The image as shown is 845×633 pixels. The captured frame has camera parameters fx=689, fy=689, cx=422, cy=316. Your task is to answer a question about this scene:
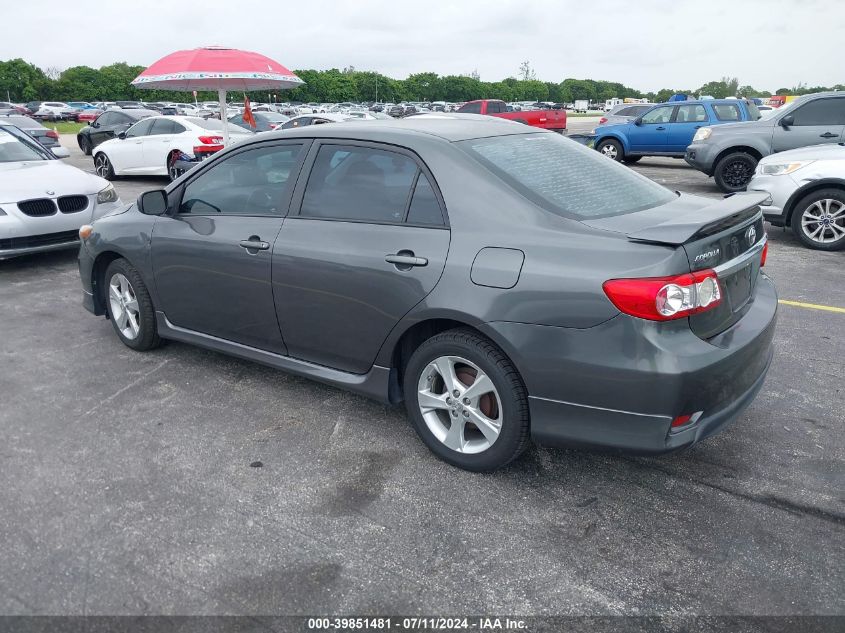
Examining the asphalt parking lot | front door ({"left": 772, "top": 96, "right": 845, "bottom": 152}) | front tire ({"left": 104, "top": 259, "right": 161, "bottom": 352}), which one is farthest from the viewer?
front door ({"left": 772, "top": 96, "right": 845, "bottom": 152})

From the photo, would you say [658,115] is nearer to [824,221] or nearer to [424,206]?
[824,221]

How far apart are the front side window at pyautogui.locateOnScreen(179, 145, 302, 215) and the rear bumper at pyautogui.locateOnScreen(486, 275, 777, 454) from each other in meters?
1.65

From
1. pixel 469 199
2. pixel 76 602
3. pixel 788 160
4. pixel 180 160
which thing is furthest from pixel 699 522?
pixel 180 160

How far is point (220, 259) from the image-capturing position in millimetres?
4012

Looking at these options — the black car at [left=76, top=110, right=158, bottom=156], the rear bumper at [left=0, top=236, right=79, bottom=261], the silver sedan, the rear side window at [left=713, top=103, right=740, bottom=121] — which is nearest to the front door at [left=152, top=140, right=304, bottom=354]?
the rear bumper at [left=0, top=236, right=79, bottom=261]

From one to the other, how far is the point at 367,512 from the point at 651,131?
15.4m

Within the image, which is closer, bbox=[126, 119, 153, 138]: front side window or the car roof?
the car roof

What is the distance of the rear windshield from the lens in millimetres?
3139

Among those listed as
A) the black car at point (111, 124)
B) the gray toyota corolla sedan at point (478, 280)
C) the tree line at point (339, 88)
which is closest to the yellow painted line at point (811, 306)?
the gray toyota corolla sedan at point (478, 280)

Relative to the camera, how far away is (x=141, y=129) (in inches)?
585

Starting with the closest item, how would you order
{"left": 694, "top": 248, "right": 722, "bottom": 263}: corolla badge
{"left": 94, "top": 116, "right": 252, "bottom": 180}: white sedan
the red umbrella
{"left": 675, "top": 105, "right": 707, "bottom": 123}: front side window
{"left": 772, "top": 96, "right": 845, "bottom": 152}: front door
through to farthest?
1. {"left": 694, "top": 248, "right": 722, "bottom": 263}: corolla badge
2. the red umbrella
3. {"left": 772, "top": 96, "right": 845, "bottom": 152}: front door
4. {"left": 94, "top": 116, "right": 252, "bottom": 180}: white sedan
5. {"left": 675, "top": 105, "right": 707, "bottom": 123}: front side window

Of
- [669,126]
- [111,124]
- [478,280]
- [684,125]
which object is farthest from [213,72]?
[684,125]

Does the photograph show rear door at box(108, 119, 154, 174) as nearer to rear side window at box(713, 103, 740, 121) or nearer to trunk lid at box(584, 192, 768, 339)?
rear side window at box(713, 103, 740, 121)

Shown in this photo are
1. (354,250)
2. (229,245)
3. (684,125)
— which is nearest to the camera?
(354,250)
